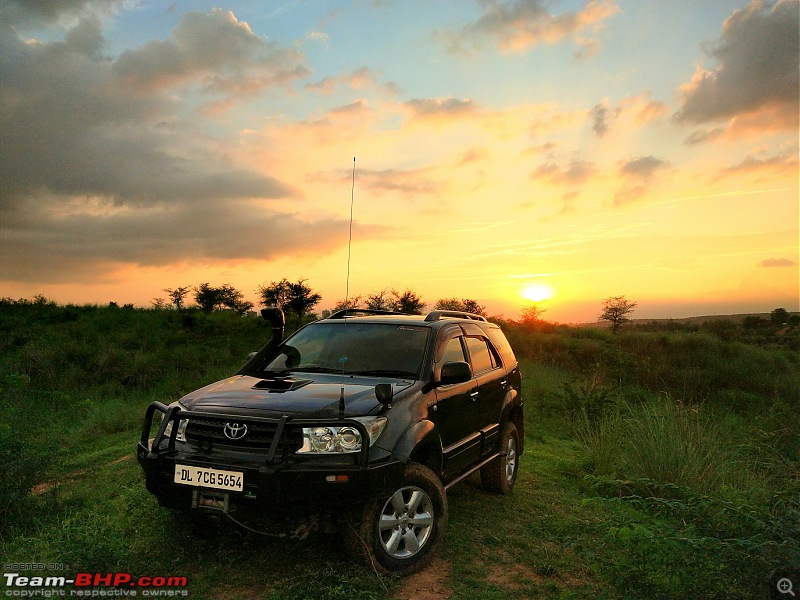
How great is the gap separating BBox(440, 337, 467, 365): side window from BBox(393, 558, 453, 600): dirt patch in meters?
1.78

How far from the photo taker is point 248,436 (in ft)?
14.6

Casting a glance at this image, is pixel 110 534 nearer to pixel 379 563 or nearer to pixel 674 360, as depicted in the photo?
pixel 379 563

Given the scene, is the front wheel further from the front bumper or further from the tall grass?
the tall grass

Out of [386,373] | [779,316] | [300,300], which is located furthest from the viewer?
[779,316]

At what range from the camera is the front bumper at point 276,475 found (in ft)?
13.8

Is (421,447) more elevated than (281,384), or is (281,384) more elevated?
(281,384)

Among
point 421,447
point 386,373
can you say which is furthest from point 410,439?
point 386,373

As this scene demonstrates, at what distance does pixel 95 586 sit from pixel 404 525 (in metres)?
2.21

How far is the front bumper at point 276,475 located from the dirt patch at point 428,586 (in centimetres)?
75

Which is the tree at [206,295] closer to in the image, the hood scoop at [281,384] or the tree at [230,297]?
the tree at [230,297]

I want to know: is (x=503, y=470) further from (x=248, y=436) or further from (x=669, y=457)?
(x=248, y=436)

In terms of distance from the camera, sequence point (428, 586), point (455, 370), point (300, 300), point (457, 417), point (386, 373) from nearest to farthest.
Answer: point (428, 586) → point (455, 370) → point (386, 373) → point (457, 417) → point (300, 300)

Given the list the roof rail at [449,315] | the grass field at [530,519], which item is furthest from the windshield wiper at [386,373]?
the grass field at [530,519]

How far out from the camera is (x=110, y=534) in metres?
5.11
